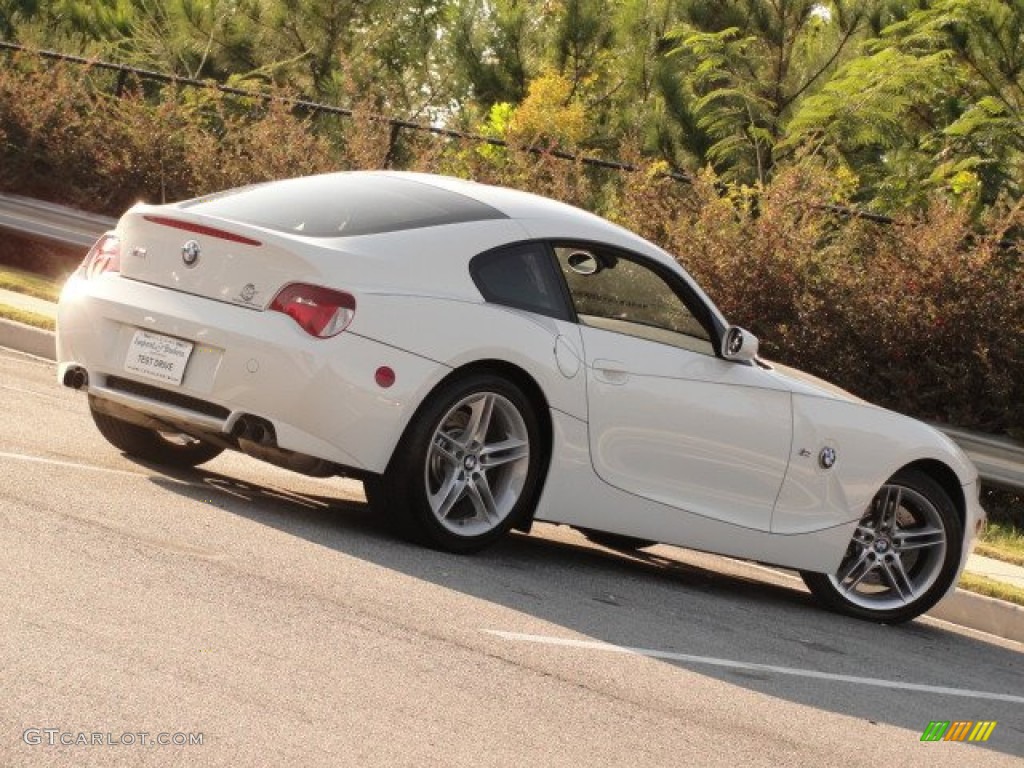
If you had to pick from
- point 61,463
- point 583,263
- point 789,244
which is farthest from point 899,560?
point 789,244

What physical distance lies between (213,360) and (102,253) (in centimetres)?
97

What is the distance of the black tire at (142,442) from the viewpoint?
9875 millimetres

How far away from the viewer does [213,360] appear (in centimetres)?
851

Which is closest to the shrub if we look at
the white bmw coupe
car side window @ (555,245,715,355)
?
the white bmw coupe

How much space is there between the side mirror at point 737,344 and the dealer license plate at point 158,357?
2426 mm

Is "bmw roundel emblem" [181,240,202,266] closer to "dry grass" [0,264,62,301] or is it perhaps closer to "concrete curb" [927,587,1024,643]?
"concrete curb" [927,587,1024,643]

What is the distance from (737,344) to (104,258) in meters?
2.78

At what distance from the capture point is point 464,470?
8.76m

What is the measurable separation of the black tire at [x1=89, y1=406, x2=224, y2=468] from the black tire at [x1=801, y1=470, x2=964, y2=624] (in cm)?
300

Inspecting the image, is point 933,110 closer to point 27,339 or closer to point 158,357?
point 27,339

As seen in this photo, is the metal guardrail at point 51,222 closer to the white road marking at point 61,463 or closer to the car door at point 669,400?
the white road marking at point 61,463

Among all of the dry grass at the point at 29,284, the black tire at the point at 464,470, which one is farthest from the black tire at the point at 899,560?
the dry grass at the point at 29,284

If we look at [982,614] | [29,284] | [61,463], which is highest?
[982,614]

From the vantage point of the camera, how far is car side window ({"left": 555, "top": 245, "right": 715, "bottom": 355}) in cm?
A: 931
